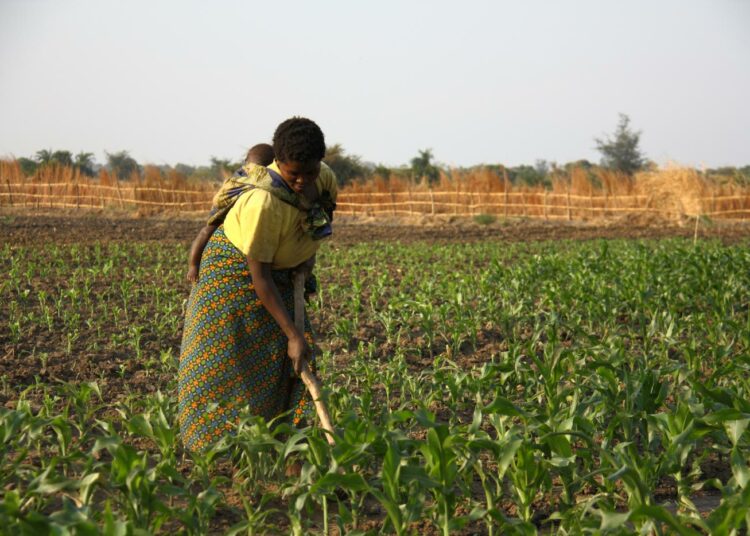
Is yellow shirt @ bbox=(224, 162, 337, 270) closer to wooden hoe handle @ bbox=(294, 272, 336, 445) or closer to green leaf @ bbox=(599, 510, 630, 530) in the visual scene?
wooden hoe handle @ bbox=(294, 272, 336, 445)

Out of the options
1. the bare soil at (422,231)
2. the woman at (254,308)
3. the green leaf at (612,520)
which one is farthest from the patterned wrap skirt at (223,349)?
the bare soil at (422,231)

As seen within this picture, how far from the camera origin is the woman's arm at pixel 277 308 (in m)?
3.64

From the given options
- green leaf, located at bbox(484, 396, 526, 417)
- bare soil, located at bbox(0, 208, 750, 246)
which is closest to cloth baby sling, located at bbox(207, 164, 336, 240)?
green leaf, located at bbox(484, 396, 526, 417)

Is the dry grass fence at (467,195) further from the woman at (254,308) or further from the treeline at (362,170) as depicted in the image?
the woman at (254,308)

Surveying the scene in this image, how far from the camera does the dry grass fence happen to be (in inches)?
938

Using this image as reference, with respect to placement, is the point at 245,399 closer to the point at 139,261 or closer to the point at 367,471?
the point at 367,471

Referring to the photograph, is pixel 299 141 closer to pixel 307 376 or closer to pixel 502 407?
pixel 307 376

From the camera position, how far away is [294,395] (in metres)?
4.07

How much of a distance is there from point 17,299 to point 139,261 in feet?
13.2

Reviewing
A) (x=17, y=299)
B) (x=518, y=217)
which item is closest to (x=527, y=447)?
(x=17, y=299)

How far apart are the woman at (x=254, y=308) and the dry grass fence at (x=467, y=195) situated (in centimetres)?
2015

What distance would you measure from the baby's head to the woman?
406 millimetres

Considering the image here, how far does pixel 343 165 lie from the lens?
3422 cm

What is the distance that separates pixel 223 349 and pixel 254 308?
225 mm
